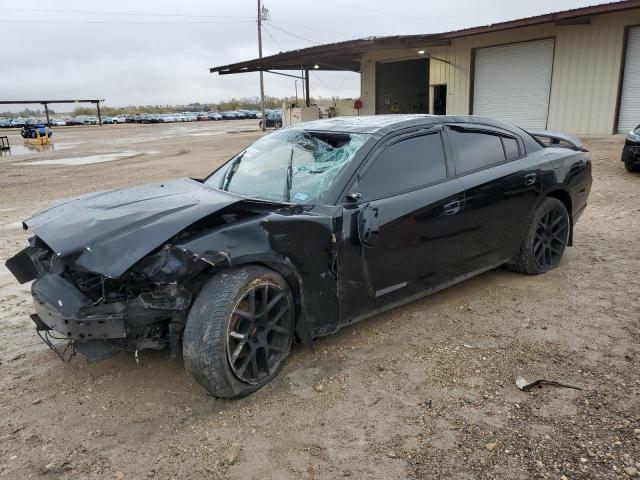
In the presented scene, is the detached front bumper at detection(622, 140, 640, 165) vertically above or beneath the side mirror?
beneath

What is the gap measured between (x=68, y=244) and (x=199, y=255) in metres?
0.80

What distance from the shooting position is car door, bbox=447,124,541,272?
4.21m

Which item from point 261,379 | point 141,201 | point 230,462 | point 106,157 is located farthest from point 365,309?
point 106,157

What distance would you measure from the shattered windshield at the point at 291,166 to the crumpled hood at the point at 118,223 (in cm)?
29

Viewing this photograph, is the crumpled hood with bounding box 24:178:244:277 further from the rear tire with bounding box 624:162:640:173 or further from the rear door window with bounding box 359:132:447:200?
the rear tire with bounding box 624:162:640:173

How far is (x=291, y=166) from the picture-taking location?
3936 millimetres

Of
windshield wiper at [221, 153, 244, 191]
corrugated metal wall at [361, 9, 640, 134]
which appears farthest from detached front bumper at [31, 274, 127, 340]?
corrugated metal wall at [361, 9, 640, 134]

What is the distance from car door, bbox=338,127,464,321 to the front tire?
47 cm

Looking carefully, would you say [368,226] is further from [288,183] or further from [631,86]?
[631,86]

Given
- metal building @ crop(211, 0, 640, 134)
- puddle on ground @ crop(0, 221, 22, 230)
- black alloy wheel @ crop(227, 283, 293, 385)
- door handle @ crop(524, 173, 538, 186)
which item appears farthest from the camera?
metal building @ crop(211, 0, 640, 134)

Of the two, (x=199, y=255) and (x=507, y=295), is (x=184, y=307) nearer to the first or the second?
(x=199, y=255)

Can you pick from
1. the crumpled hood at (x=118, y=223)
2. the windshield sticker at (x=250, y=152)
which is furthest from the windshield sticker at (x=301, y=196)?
the windshield sticker at (x=250, y=152)

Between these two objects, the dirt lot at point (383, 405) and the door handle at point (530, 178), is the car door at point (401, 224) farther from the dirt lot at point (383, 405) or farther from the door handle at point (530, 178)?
the door handle at point (530, 178)

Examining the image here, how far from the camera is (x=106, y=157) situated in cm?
2003
